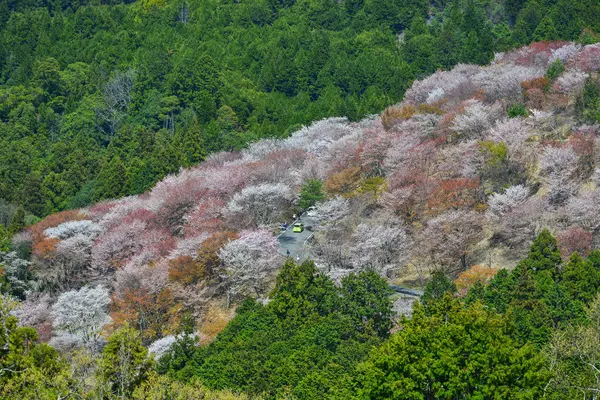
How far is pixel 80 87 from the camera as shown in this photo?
103 m

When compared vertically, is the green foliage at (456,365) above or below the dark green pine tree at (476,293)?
above

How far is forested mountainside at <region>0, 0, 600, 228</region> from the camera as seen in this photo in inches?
3246

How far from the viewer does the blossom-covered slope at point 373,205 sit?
175ft

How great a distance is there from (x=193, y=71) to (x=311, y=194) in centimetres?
3459

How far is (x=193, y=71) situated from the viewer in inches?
3716

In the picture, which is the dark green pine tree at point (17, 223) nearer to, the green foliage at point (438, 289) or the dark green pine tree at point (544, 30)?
the green foliage at point (438, 289)

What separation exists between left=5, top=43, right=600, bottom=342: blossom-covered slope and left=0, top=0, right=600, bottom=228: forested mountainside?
328 inches

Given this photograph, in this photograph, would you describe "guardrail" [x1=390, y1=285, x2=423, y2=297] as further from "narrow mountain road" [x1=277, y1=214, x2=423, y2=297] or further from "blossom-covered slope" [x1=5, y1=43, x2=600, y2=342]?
"narrow mountain road" [x1=277, y1=214, x2=423, y2=297]

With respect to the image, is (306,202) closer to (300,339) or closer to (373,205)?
(373,205)

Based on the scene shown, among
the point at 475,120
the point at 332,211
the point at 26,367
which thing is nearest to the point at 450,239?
the point at 332,211

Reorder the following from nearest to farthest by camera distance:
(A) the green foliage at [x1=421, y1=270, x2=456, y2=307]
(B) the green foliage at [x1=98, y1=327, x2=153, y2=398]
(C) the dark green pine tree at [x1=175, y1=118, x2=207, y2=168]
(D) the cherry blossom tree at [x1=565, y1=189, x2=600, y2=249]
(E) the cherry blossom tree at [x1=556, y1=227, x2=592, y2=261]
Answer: (B) the green foliage at [x1=98, y1=327, x2=153, y2=398] → (A) the green foliage at [x1=421, y1=270, x2=456, y2=307] → (E) the cherry blossom tree at [x1=556, y1=227, x2=592, y2=261] → (D) the cherry blossom tree at [x1=565, y1=189, x2=600, y2=249] → (C) the dark green pine tree at [x1=175, y1=118, x2=207, y2=168]

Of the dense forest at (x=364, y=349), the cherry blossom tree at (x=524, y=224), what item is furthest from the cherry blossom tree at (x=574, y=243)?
the cherry blossom tree at (x=524, y=224)

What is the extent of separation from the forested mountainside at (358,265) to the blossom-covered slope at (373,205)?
0.12 m

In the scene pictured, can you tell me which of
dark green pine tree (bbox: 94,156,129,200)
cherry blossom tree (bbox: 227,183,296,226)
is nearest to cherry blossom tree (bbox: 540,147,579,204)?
cherry blossom tree (bbox: 227,183,296,226)
